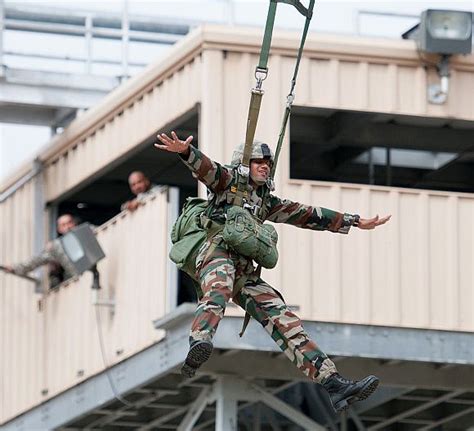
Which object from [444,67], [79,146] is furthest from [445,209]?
[79,146]

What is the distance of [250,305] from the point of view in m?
21.9

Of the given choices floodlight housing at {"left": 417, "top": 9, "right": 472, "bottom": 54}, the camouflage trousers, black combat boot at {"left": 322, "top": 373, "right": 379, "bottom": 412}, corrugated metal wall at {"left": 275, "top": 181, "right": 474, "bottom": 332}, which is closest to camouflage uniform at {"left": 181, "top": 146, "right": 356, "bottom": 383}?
the camouflage trousers

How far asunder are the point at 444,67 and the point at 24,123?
9523 mm

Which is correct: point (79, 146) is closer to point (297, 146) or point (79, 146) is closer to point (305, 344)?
point (297, 146)

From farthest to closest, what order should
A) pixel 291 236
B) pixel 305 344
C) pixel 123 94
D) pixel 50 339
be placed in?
pixel 50 339
pixel 123 94
pixel 291 236
pixel 305 344

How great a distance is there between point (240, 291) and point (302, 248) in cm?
1379

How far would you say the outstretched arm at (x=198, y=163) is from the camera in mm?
20562

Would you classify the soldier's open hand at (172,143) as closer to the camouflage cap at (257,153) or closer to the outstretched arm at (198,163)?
the outstretched arm at (198,163)

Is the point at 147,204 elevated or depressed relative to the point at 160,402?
elevated

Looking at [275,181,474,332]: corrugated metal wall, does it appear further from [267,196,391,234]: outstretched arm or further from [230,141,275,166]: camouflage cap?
[230,141,275,166]: camouflage cap

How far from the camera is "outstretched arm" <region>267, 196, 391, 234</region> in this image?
72.9ft

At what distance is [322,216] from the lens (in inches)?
882

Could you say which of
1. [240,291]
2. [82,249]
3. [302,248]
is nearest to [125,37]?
[82,249]

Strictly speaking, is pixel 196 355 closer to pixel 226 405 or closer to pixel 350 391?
pixel 350 391
